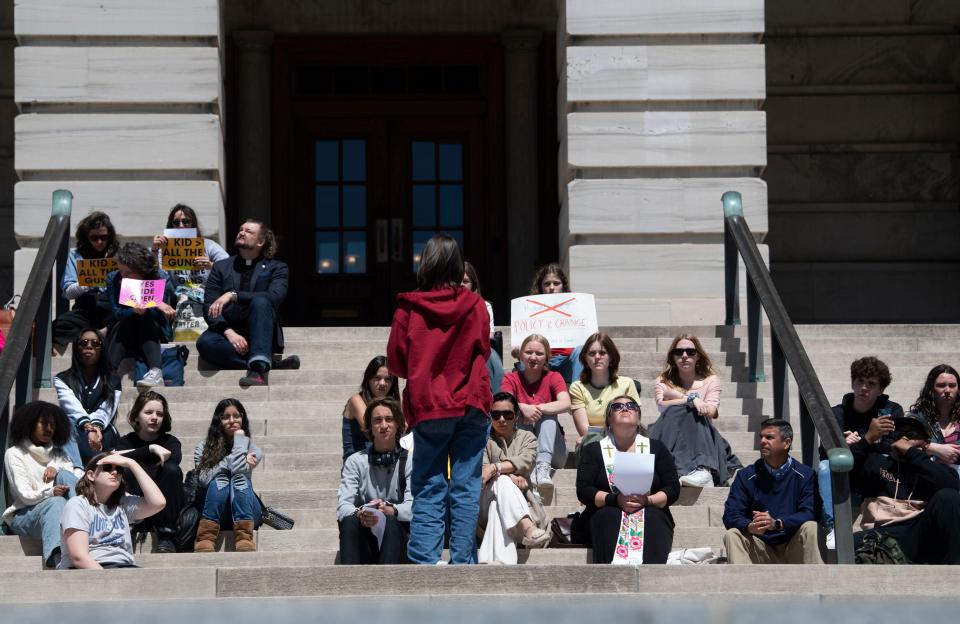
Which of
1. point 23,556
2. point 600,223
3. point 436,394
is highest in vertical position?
point 600,223

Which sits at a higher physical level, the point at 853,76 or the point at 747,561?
the point at 853,76

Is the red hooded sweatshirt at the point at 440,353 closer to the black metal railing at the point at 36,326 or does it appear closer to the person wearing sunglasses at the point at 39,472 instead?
the person wearing sunglasses at the point at 39,472

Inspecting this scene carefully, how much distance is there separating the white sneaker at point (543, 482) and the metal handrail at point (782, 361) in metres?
1.53

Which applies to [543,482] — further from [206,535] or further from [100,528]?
[100,528]

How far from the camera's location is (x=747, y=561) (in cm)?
963

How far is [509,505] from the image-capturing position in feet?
31.9

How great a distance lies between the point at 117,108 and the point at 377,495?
6374 mm

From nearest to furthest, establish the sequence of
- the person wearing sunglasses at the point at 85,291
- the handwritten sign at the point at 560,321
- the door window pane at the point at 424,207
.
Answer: the handwritten sign at the point at 560,321 < the person wearing sunglasses at the point at 85,291 < the door window pane at the point at 424,207

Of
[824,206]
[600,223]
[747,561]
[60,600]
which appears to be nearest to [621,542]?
[747,561]

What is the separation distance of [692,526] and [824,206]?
9287mm

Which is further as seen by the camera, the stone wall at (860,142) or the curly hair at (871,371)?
the stone wall at (860,142)

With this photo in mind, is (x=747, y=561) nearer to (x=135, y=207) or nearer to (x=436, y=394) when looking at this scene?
(x=436, y=394)

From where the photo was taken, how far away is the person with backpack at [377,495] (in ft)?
31.4

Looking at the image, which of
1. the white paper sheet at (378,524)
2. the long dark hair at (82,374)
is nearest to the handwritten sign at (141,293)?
the long dark hair at (82,374)
